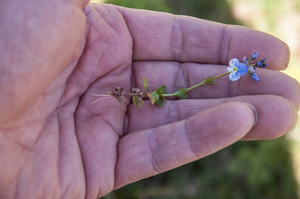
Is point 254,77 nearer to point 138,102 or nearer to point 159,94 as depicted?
point 159,94

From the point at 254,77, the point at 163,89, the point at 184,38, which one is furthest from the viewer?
the point at 184,38

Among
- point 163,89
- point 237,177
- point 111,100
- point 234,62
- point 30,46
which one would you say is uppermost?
point 30,46


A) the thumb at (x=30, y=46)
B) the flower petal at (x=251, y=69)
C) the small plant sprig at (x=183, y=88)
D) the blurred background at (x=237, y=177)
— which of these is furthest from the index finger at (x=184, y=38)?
the blurred background at (x=237, y=177)

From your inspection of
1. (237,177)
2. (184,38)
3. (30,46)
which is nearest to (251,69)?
(184,38)

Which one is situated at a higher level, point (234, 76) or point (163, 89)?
point (234, 76)

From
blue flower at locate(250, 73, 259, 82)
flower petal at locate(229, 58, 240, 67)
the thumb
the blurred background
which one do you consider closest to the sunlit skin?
the thumb

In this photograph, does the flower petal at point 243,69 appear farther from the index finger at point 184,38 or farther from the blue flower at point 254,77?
the index finger at point 184,38

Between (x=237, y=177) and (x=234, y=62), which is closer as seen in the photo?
(x=234, y=62)

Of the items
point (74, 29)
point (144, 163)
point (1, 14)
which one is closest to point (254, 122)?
point (144, 163)
